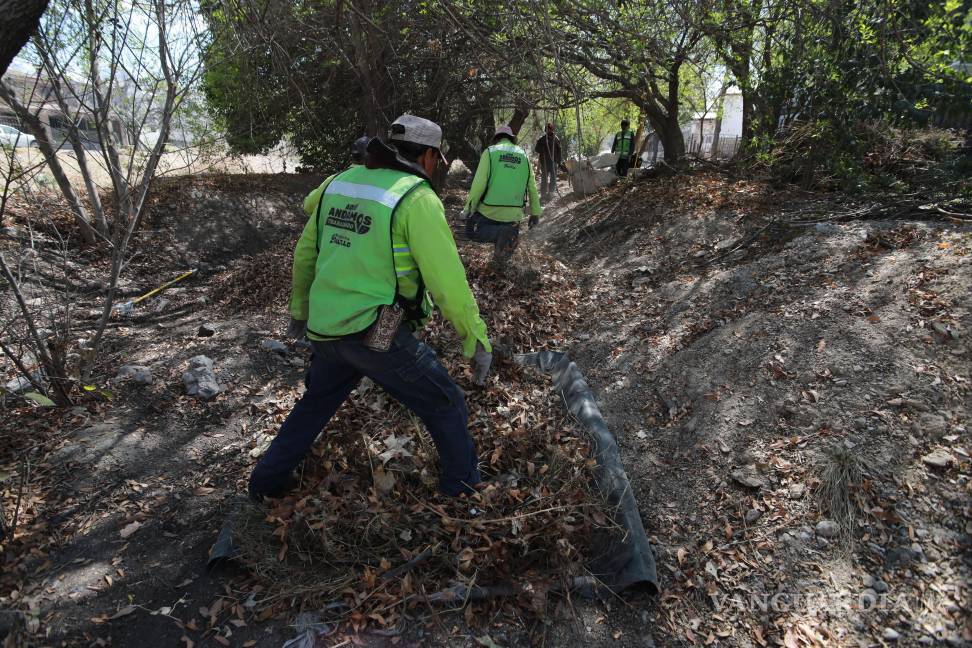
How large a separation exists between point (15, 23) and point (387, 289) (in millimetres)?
1731

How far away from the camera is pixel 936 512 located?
2.41 metres

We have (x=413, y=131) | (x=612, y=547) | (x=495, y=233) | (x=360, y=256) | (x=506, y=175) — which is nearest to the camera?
(x=360, y=256)

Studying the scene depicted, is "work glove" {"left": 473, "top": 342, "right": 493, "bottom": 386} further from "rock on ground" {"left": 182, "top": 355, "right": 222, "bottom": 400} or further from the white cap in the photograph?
"rock on ground" {"left": 182, "top": 355, "right": 222, "bottom": 400}

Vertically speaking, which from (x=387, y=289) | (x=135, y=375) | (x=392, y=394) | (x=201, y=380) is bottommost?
(x=201, y=380)

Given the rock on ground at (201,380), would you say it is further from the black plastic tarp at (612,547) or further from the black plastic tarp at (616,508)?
the black plastic tarp at (616,508)

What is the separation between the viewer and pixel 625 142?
1173cm

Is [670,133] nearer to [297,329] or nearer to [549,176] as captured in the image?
[549,176]

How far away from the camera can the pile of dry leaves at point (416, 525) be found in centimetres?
233

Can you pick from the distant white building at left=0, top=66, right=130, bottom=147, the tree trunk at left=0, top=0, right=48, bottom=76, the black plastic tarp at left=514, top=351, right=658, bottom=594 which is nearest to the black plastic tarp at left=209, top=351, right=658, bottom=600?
the black plastic tarp at left=514, top=351, right=658, bottom=594

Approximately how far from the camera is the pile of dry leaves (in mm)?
2326

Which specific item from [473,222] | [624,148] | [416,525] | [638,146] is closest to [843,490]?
[416,525]

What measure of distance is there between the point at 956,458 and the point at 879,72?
207 inches

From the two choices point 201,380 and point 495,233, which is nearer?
point 201,380

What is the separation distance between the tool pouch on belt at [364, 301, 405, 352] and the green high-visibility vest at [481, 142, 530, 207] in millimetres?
3553
